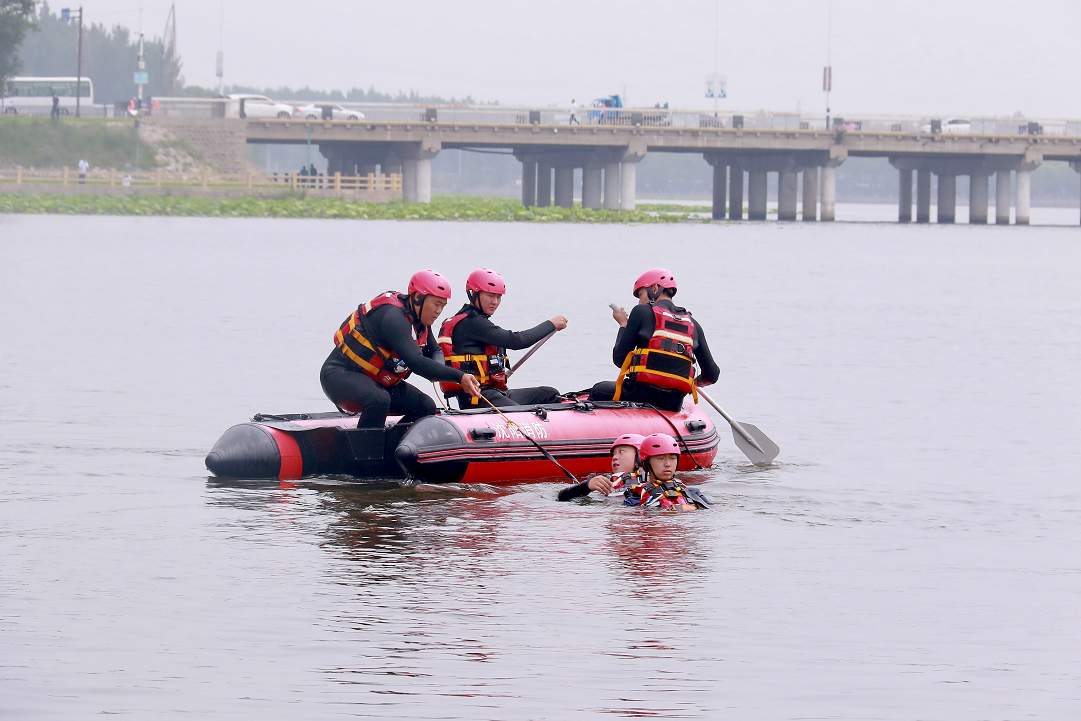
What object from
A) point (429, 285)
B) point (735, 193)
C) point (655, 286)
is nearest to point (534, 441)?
point (429, 285)

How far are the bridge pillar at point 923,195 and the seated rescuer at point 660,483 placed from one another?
3972 inches

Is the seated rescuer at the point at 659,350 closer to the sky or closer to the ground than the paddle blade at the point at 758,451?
closer to the sky

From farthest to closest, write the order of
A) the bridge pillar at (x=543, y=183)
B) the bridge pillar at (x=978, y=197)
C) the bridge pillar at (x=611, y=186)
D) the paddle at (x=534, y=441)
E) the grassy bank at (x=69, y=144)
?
the bridge pillar at (x=543, y=183) < the bridge pillar at (x=978, y=197) < the bridge pillar at (x=611, y=186) < the grassy bank at (x=69, y=144) < the paddle at (x=534, y=441)

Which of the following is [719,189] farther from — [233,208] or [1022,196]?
[233,208]

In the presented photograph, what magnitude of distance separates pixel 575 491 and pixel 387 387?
6.24 feet

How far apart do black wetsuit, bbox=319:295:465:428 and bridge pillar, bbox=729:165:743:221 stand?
9528 cm

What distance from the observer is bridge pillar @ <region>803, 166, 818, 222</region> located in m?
102

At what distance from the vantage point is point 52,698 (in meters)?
7.36

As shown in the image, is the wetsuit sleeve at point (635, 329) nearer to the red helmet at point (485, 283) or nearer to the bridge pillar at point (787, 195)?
the red helmet at point (485, 283)

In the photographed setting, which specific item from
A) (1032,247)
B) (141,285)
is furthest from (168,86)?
(141,285)

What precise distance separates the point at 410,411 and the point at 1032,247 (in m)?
67.8

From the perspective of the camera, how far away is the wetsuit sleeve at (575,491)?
12.9m

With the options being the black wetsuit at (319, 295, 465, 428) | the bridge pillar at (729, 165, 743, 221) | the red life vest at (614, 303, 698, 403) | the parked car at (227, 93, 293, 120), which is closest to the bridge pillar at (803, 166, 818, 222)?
the bridge pillar at (729, 165, 743, 221)

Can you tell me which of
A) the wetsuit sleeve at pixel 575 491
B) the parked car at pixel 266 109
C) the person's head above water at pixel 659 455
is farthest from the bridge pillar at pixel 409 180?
the person's head above water at pixel 659 455
